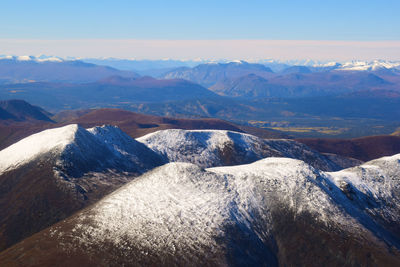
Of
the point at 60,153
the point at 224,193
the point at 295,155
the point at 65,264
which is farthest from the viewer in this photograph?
the point at 295,155

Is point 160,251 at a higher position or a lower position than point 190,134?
higher

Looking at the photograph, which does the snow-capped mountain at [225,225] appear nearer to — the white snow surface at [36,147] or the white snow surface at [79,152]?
the white snow surface at [79,152]

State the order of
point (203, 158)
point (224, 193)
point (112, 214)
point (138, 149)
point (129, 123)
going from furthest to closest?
1. point (129, 123)
2. point (203, 158)
3. point (138, 149)
4. point (224, 193)
5. point (112, 214)

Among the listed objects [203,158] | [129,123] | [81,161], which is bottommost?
[129,123]

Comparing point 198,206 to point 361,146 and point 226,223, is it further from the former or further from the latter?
point 361,146

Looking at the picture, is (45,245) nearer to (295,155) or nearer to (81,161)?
(81,161)

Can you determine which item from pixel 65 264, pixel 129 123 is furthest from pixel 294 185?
pixel 129 123

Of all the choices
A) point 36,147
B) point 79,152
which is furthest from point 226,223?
point 36,147

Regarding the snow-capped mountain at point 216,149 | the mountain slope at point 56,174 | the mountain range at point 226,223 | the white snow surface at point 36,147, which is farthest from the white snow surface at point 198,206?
the snow-capped mountain at point 216,149
